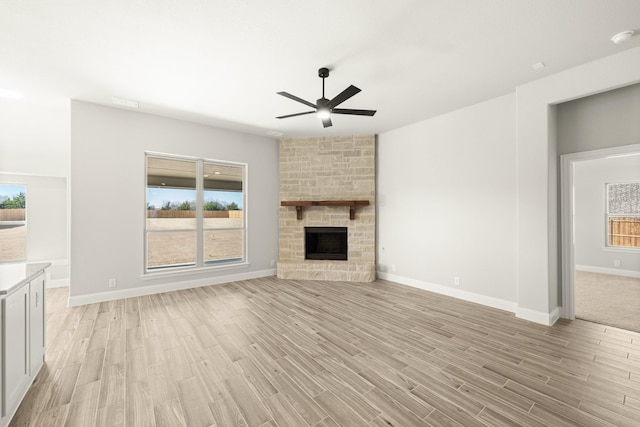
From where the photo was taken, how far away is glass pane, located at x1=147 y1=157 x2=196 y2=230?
4754mm

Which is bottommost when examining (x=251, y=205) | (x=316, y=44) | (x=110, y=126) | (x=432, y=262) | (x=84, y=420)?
(x=84, y=420)

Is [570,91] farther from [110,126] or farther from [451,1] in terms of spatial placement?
[110,126]

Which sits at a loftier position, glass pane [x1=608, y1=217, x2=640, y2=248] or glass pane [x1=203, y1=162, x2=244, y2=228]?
glass pane [x1=203, y1=162, x2=244, y2=228]

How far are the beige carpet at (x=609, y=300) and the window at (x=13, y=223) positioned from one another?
929 centimetres

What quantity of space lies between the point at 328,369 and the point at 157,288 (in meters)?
3.72

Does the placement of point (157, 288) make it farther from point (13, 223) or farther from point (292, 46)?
point (292, 46)

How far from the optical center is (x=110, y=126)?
428 centimetres

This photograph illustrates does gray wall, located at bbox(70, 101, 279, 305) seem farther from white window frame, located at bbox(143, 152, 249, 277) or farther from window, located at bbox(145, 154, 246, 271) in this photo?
window, located at bbox(145, 154, 246, 271)

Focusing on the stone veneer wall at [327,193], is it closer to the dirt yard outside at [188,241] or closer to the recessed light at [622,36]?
the dirt yard outside at [188,241]

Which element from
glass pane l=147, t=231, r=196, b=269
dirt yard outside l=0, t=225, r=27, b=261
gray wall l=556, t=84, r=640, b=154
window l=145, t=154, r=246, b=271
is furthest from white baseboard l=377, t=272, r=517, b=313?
dirt yard outside l=0, t=225, r=27, b=261

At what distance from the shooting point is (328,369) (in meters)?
2.36

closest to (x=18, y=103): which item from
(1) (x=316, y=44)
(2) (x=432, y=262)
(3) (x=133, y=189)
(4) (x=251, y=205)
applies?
(3) (x=133, y=189)

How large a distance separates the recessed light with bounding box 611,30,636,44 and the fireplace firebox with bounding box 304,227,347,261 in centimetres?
451

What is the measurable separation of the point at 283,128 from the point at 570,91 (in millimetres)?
4288
